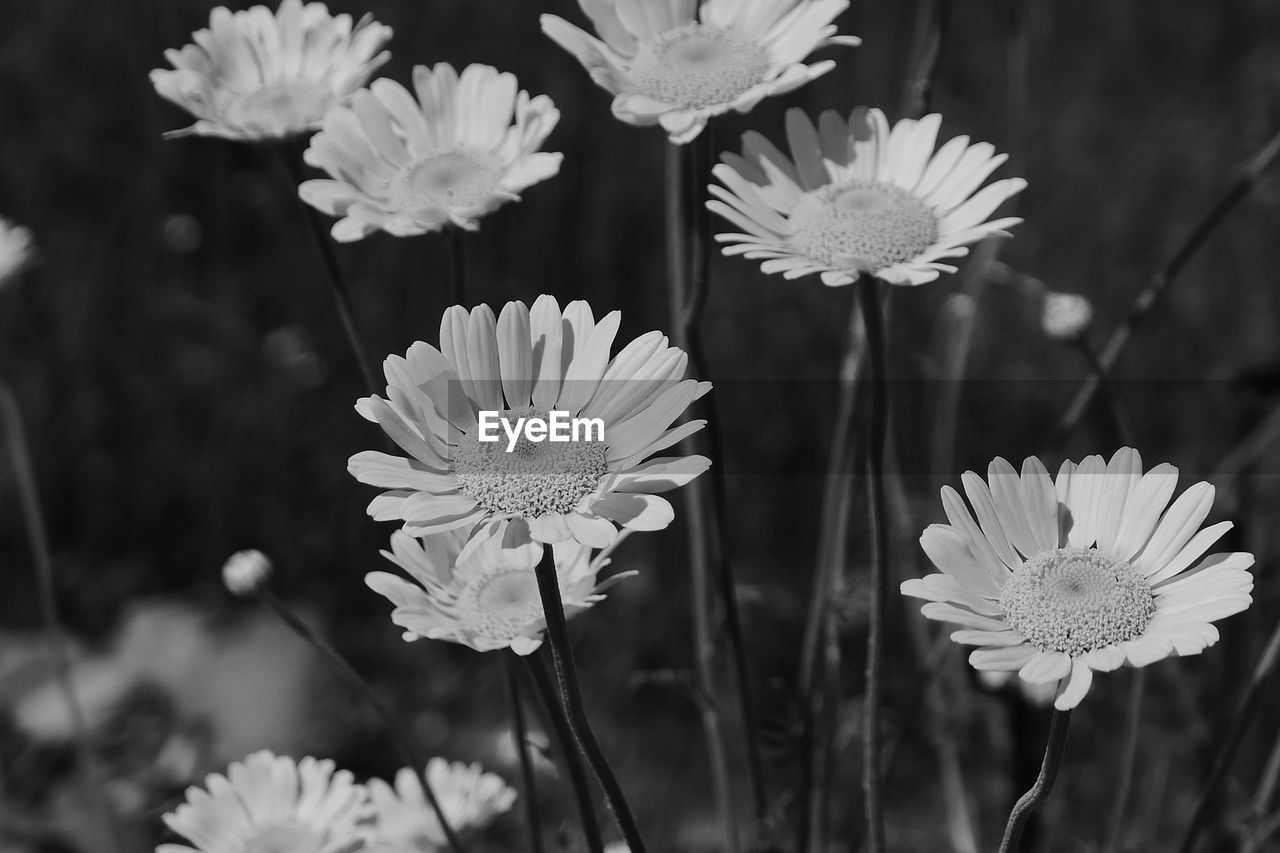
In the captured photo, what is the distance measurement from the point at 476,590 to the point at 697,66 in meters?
0.53

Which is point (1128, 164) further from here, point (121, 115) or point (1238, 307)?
point (121, 115)

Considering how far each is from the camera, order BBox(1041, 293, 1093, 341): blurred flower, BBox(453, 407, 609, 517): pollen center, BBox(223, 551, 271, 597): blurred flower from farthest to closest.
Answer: BBox(1041, 293, 1093, 341): blurred flower, BBox(223, 551, 271, 597): blurred flower, BBox(453, 407, 609, 517): pollen center

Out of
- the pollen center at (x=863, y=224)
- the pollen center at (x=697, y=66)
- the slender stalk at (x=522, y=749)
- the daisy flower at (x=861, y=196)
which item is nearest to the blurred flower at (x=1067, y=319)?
the daisy flower at (x=861, y=196)

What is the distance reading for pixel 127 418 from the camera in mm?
2955

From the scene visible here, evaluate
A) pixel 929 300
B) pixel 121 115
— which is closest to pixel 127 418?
pixel 121 115

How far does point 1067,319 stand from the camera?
1.57 meters

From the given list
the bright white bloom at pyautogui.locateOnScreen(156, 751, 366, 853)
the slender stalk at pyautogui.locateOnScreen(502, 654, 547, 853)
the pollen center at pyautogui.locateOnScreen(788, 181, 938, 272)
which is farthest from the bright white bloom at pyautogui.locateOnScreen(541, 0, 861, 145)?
the bright white bloom at pyautogui.locateOnScreen(156, 751, 366, 853)

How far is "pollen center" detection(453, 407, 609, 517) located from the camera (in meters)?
0.98

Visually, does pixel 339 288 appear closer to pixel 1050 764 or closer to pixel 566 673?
pixel 566 673

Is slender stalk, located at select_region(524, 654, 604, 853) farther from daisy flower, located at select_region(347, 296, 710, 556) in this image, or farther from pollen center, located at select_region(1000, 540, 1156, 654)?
pollen center, located at select_region(1000, 540, 1156, 654)

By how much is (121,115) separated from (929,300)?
6.66ft

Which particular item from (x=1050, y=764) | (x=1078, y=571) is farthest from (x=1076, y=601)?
(x=1050, y=764)

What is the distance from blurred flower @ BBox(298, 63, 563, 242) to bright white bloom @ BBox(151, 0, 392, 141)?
0.05 meters

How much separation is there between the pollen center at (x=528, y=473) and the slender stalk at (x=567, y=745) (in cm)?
18
